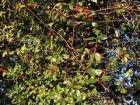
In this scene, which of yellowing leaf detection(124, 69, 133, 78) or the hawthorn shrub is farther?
yellowing leaf detection(124, 69, 133, 78)

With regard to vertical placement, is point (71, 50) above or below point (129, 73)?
above

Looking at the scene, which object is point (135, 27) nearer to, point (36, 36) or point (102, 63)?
point (102, 63)

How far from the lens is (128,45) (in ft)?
11.9

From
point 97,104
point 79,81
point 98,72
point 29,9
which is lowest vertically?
point 97,104

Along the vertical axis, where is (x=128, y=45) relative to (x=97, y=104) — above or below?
above

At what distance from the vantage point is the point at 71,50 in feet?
11.1

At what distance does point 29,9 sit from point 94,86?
32.2 inches

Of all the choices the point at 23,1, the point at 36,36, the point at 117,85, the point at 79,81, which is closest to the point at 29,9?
the point at 23,1

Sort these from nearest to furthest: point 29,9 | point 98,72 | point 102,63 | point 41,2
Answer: point 98,72 → point 102,63 → point 29,9 → point 41,2

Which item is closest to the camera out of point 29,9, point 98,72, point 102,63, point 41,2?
point 98,72

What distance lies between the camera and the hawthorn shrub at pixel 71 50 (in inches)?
125

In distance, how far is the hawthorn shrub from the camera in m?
3.16

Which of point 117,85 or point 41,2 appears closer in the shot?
point 117,85

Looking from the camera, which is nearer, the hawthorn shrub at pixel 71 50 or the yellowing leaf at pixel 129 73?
the hawthorn shrub at pixel 71 50
